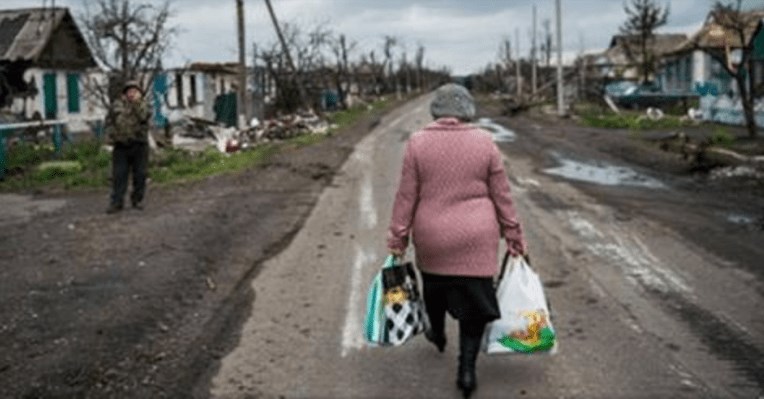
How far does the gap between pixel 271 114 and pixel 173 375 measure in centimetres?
3944

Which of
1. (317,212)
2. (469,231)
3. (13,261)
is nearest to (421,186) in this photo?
(469,231)

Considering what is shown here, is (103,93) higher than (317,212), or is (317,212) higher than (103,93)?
(103,93)

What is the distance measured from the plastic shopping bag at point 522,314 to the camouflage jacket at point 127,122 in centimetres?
850

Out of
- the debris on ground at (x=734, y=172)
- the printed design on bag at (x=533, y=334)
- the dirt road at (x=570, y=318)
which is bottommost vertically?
the dirt road at (x=570, y=318)

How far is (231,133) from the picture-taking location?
2955 centimetres

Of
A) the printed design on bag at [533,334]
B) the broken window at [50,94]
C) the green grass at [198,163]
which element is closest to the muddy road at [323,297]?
the printed design on bag at [533,334]

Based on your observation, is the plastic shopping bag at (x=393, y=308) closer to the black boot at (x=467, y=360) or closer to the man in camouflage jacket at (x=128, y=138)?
the black boot at (x=467, y=360)

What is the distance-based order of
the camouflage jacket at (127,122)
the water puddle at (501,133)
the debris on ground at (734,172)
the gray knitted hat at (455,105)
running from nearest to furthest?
the gray knitted hat at (455,105), the camouflage jacket at (127,122), the debris on ground at (734,172), the water puddle at (501,133)

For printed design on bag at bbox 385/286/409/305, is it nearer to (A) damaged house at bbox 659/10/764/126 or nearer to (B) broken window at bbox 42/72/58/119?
(A) damaged house at bbox 659/10/764/126

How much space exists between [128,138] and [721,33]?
117 feet

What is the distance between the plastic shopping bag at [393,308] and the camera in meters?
5.85

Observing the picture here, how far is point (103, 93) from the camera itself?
2503cm

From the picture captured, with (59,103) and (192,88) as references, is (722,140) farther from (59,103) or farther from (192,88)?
(192,88)

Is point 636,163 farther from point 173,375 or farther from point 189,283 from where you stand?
point 173,375
